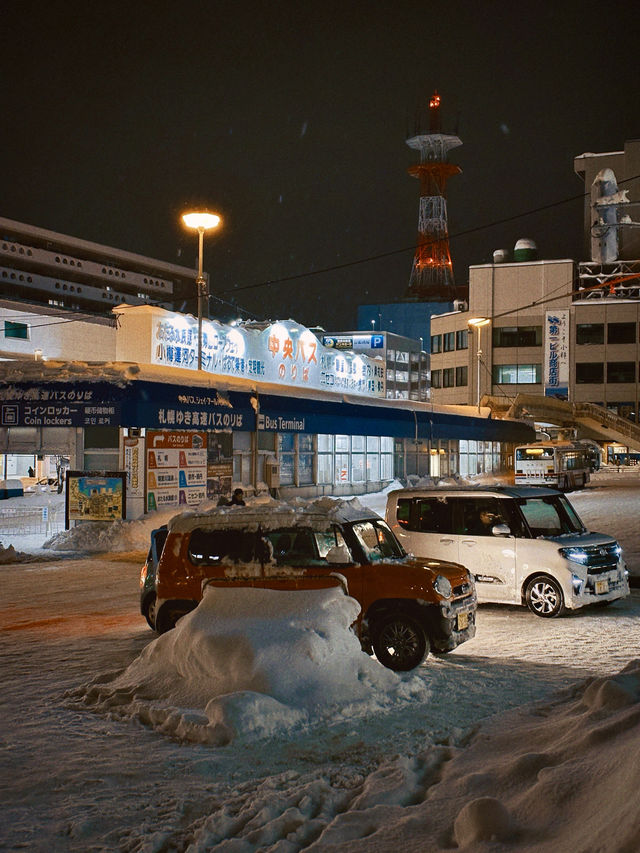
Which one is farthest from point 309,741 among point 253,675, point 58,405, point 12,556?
point 58,405

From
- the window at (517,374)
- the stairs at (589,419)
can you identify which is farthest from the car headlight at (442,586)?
the window at (517,374)

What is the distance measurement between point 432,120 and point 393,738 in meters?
122

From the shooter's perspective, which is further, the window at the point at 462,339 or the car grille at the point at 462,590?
the window at the point at 462,339

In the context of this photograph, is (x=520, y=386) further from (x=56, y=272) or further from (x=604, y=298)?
(x=56, y=272)

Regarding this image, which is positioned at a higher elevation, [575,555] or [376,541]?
[376,541]

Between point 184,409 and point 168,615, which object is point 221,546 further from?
point 184,409

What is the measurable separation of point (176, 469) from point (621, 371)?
203 ft

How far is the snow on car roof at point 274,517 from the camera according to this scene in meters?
9.88

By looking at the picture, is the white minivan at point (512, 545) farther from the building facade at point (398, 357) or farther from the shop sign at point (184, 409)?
the building facade at point (398, 357)

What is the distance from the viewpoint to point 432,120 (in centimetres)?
11856

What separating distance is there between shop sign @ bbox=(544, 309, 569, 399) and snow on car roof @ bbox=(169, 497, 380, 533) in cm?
6983

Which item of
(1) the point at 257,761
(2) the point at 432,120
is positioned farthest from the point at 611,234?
(2) the point at 432,120

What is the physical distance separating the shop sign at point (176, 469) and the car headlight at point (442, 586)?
1442 cm

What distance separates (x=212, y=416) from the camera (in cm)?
2441
